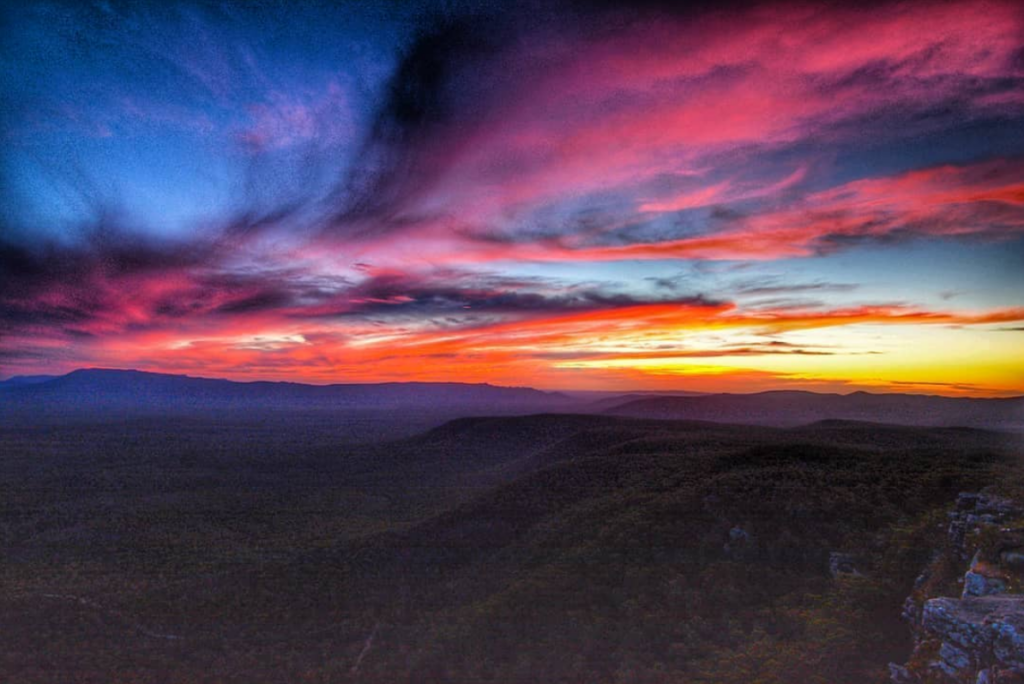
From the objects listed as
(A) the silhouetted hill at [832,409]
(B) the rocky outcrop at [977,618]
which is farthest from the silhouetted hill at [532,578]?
→ (A) the silhouetted hill at [832,409]

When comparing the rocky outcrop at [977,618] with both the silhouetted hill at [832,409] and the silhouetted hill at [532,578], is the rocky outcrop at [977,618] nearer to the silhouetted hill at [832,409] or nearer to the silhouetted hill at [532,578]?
the silhouetted hill at [532,578]

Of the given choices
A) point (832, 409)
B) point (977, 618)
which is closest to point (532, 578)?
point (977, 618)

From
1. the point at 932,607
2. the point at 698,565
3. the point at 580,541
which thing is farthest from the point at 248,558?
the point at 932,607

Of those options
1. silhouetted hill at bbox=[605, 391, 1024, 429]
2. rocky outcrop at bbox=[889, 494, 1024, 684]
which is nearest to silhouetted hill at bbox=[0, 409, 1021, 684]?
rocky outcrop at bbox=[889, 494, 1024, 684]

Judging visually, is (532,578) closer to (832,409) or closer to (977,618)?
(977,618)

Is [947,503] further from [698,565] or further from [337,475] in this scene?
[337,475]

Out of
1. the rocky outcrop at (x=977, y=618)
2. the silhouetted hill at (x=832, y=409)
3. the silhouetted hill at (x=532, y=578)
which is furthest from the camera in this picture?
the silhouetted hill at (x=832, y=409)
